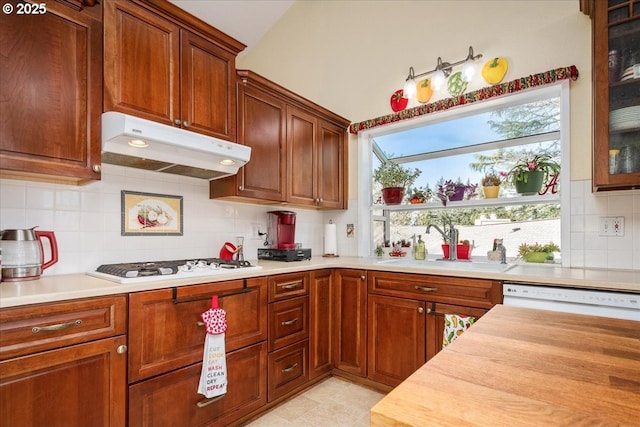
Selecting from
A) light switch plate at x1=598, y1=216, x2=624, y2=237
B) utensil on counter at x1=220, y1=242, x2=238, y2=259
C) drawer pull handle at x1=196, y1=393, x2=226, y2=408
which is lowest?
drawer pull handle at x1=196, y1=393, x2=226, y2=408

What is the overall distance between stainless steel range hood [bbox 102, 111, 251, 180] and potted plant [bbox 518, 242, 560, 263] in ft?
6.80

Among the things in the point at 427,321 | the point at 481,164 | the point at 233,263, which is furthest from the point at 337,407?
the point at 481,164

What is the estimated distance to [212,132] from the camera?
6.72 feet

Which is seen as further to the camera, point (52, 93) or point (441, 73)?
point (441, 73)

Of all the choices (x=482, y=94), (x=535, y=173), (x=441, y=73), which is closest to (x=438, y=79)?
(x=441, y=73)

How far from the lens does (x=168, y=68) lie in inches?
73.0

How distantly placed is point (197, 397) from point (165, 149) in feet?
4.32

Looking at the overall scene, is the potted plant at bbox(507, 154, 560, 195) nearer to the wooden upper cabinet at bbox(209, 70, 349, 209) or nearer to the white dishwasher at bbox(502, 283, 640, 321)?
the white dishwasher at bbox(502, 283, 640, 321)

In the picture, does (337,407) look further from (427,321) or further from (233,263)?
(233,263)

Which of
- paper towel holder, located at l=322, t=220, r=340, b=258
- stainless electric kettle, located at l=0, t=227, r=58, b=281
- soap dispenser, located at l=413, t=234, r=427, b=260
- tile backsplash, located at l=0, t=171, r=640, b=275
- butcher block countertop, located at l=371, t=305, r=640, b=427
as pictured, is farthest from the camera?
paper towel holder, located at l=322, t=220, r=340, b=258

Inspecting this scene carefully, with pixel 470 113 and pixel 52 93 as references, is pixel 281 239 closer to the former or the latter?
pixel 52 93

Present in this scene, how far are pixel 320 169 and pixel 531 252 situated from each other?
175cm

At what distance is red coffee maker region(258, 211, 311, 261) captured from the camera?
8.59 ft

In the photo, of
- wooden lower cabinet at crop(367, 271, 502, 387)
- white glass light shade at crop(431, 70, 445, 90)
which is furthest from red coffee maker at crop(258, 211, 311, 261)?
white glass light shade at crop(431, 70, 445, 90)
